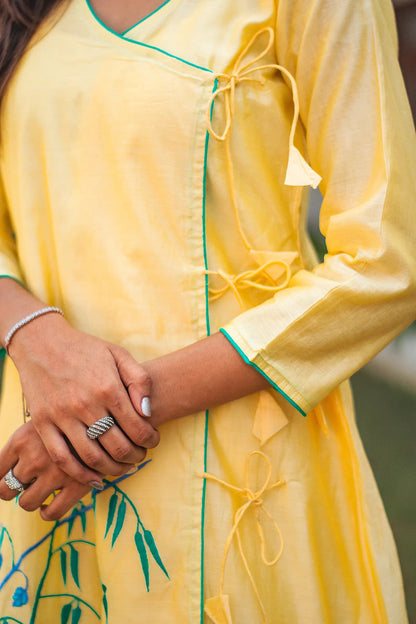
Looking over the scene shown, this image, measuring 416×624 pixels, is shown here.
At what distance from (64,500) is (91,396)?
0.17 m

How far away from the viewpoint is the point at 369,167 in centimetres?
85

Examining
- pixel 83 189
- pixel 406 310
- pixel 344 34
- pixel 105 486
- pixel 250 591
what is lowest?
pixel 250 591

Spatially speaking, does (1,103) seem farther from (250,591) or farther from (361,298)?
(250,591)

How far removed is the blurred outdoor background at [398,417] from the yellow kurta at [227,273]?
1591 mm

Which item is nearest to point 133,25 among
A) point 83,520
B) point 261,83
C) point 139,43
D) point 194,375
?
point 139,43

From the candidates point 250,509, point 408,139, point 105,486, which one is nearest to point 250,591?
point 250,509

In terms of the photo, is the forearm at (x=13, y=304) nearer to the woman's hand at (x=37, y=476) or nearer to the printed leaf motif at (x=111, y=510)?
the woman's hand at (x=37, y=476)

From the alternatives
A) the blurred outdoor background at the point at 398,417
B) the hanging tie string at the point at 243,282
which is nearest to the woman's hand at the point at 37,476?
the hanging tie string at the point at 243,282

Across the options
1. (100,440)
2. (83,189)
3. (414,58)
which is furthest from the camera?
(414,58)

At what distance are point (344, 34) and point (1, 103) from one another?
527 mm

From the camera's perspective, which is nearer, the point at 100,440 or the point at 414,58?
the point at 100,440

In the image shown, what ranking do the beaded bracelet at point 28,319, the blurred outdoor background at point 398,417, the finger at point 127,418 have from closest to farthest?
the finger at point 127,418 < the beaded bracelet at point 28,319 < the blurred outdoor background at point 398,417

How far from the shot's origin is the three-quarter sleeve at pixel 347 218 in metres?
0.83

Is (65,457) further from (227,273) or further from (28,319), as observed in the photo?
(227,273)
